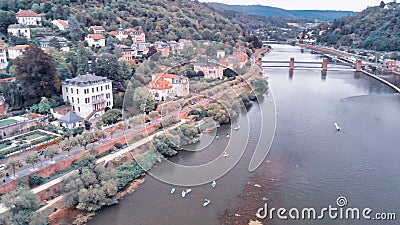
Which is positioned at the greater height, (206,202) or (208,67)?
(208,67)

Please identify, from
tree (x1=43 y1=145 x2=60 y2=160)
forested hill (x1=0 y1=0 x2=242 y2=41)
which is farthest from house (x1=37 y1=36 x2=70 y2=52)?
tree (x1=43 y1=145 x2=60 y2=160)

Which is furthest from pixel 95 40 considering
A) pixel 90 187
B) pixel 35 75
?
pixel 90 187

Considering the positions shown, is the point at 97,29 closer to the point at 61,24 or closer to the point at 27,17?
the point at 61,24

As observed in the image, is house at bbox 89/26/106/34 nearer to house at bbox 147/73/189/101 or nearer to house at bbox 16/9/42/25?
house at bbox 16/9/42/25

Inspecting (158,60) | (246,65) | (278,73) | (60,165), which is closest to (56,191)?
(60,165)

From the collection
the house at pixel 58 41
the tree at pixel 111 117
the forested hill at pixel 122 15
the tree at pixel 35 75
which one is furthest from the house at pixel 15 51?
the tree at pixel 111 117

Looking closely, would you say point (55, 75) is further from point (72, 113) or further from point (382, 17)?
point (382, 17)
